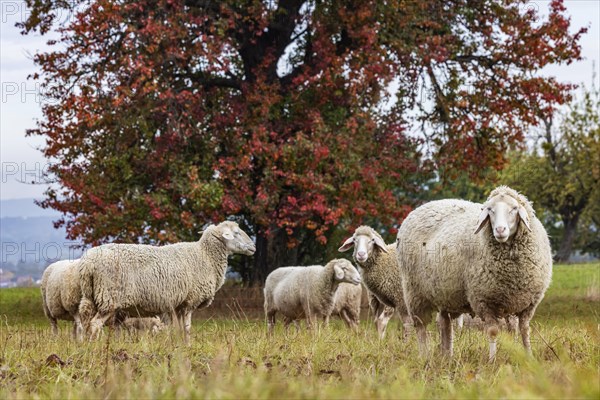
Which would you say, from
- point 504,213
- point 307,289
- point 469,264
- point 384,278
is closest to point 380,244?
point 384,278

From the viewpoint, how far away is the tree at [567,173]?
1626 inches

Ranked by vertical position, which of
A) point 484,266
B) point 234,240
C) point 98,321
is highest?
point 234,240

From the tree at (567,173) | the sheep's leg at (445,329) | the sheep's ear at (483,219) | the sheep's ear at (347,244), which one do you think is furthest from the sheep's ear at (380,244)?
the tree at (567,173)

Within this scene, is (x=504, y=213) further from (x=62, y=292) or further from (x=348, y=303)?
(x=62, y=292)

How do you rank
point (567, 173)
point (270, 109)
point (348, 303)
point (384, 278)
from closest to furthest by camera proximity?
point (384, 278) → point (348, 303) → point (270, 109) → point (567, 173)

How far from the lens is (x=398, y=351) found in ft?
22.8

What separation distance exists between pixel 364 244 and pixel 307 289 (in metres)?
1.82

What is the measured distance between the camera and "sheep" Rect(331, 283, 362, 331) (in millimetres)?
13531

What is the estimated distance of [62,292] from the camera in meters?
11.8

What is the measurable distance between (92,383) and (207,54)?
11.7 m

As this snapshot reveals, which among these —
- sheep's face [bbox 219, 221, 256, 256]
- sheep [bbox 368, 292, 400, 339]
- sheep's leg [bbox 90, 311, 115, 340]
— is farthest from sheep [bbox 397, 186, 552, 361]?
sheep [bbox 368, 292, 400, 339]

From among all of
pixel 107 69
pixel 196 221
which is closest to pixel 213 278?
pixel 196 221

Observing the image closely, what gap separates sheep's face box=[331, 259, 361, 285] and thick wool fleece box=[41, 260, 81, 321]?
150 inches

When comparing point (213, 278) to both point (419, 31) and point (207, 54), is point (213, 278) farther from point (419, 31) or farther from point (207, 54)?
point (419, 31)
